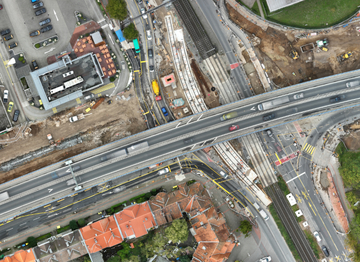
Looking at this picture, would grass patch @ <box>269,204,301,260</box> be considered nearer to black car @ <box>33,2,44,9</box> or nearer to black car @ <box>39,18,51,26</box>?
black car @ <box>39,18,51,26</box>

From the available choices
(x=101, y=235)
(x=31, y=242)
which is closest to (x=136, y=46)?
(x=101, y=235)

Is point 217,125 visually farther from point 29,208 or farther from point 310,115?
point 29,208

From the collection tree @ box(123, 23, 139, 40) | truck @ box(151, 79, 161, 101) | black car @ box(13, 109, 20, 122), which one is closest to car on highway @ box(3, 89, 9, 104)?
black car @ box(13, 109, 20, 122)

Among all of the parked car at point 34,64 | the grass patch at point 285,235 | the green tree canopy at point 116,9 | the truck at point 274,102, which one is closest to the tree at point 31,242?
the parked car at point 34,64

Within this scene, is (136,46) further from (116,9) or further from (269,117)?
(269,117)

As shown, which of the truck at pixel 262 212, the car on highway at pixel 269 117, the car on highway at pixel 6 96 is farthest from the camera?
the truck at pixel 262 212

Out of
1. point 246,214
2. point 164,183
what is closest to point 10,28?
point 164,183

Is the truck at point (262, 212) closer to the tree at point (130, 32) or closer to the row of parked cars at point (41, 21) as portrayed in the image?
the tree at point (130, 32)
